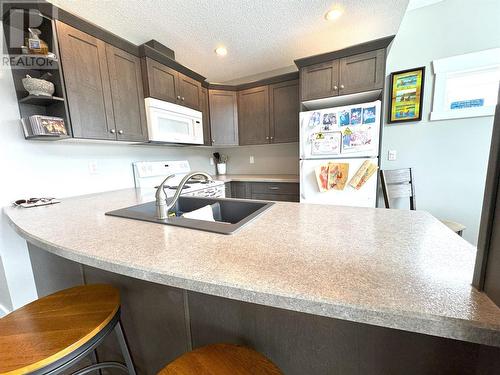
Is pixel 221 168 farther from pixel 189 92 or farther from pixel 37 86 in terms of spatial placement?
pixel 37 86

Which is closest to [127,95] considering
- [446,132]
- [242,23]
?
[242,23]

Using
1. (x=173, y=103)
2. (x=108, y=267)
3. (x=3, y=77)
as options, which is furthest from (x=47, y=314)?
(x=173, y=103)

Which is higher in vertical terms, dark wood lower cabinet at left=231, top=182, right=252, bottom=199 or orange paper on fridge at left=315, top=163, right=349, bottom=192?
orange paper on fridge at left=315, top=163, right=349, bottom=192

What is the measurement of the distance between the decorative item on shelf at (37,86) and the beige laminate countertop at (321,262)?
0.97 m

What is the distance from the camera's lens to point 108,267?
0.58m

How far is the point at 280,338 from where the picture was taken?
0.64 m

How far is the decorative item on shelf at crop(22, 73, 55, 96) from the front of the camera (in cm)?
131

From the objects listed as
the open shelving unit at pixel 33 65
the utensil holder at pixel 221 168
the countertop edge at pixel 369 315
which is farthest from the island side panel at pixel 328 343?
the utensil holder at pixel 221 168

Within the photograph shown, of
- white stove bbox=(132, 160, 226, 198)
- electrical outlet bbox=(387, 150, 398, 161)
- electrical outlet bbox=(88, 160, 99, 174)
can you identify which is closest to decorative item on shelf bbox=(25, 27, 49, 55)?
electrical outlet bbox=(88, 160, 99, 174)

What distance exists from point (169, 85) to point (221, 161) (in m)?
1.57

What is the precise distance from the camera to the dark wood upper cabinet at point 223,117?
9.52ft

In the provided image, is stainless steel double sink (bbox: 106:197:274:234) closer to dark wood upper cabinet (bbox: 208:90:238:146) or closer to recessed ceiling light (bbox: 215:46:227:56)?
dark wood upper cabinet (bbox: 208:90:238:146)

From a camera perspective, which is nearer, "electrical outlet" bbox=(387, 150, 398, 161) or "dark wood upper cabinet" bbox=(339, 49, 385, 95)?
"dark wood upper cabinet" bbox=(339, 49, 385, 95)

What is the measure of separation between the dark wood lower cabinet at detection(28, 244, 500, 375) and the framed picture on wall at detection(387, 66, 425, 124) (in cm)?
243
